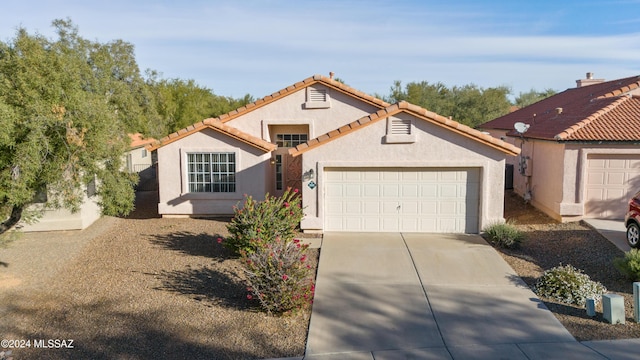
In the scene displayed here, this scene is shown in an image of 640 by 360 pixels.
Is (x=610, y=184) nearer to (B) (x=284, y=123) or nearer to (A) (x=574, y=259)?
(A) (x=574, y=259)

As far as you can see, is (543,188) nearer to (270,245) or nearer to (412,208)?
(412,208)

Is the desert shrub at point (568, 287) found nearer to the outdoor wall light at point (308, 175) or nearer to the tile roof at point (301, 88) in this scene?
the outdoor wall light at point (308, 175)

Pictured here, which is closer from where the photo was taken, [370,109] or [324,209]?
[324,209]

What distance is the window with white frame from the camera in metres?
15.7

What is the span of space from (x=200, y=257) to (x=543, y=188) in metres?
11.4

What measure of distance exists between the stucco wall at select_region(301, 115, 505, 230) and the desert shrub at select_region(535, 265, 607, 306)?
168 inches

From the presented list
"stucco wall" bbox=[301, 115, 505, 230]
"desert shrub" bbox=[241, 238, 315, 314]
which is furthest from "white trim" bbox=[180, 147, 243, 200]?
"desert shrub" bbox=[241, 238, 315, 314]

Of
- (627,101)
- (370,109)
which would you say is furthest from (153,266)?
(627,101)

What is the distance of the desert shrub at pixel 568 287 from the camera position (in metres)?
8.81

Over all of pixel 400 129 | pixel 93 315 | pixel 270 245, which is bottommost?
pixel 93 315

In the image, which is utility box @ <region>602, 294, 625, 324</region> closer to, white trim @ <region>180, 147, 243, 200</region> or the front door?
white trim @ <region>180, 147, 243, 200</region>

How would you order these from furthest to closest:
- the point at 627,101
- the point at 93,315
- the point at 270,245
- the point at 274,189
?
the point at 274,189, the point at 627,101, the point at 270,245, the point at 93,315

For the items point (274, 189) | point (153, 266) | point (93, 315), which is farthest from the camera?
point (274, 189)

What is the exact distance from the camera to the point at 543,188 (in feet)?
52.0
